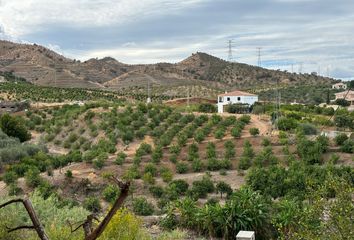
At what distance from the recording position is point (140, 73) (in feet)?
427

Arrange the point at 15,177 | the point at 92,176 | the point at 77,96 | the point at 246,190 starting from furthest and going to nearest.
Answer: the point at 77,96, the point at 92,176, the point at 15,177, the point at 246,190

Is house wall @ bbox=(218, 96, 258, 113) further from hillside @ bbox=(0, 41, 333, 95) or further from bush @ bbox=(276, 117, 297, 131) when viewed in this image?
hillside @ bbox=(0, 41, 333, 95)

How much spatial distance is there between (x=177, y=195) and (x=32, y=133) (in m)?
30.9

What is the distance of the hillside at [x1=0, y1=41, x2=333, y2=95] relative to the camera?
387 feet

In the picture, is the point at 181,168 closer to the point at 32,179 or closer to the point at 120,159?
the point at 120,159

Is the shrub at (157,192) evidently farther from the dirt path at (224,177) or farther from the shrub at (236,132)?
the shrub at (236,132)

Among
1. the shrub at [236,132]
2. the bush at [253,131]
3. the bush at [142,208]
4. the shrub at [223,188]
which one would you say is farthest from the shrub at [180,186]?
the bush at [253,131]

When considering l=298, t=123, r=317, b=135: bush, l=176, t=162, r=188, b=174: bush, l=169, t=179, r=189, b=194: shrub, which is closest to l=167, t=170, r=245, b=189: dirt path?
l=176, t=162, r=188, b=174: bush

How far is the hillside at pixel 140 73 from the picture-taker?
387 ft

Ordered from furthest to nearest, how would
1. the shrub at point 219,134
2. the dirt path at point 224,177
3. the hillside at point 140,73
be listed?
1. the hillside at point 140,73
2. the shrub at point 219,134
3. the dirt path at point 224,177

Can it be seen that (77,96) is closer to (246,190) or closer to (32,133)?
(32,133)

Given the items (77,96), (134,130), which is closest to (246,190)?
(134,130)

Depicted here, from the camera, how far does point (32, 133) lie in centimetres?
5569

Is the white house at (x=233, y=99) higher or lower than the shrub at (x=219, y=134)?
higher
